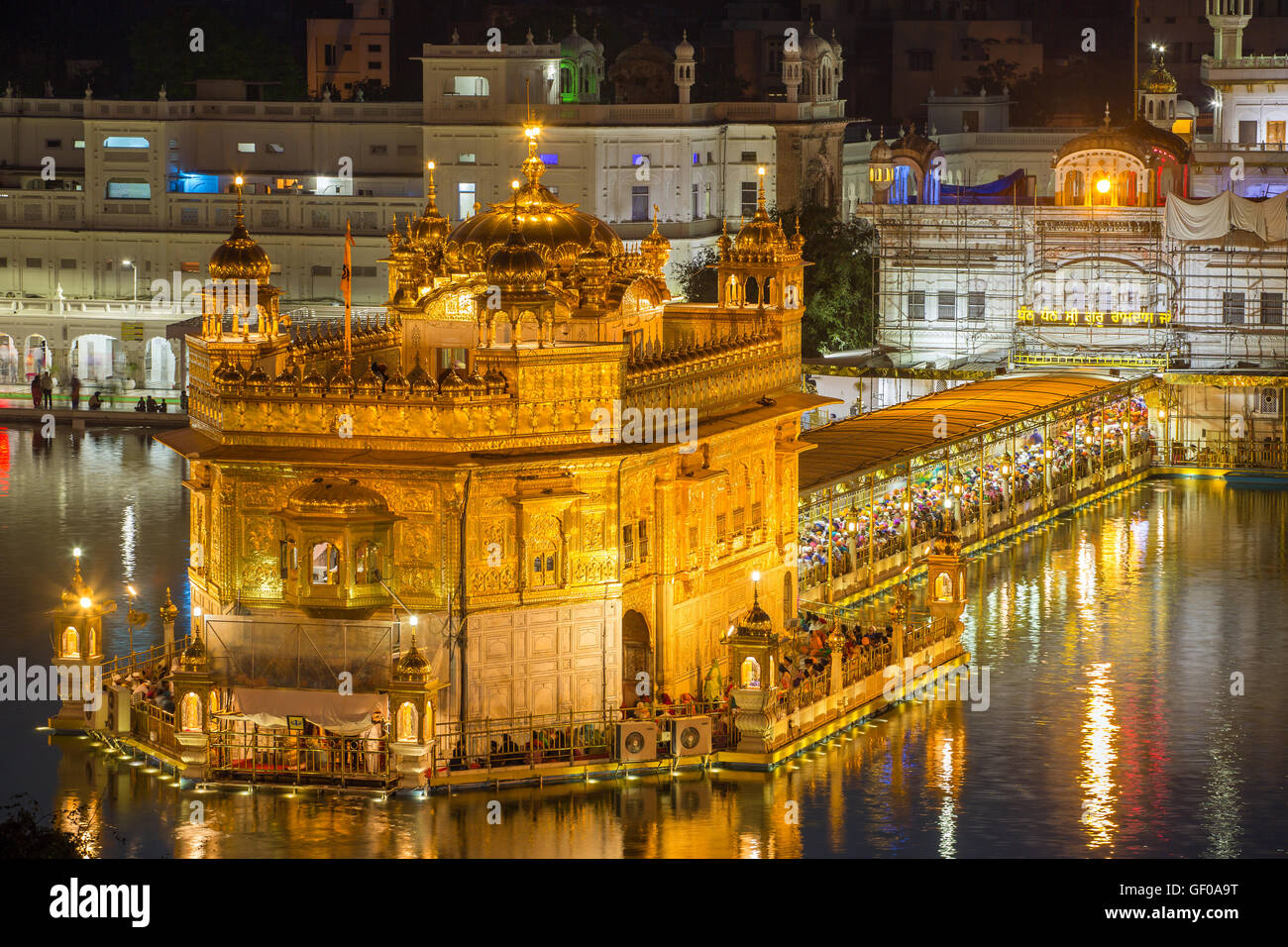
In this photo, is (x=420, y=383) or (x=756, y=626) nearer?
(x=420, y=383)

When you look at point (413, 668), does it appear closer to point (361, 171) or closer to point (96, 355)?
point (96, 355)

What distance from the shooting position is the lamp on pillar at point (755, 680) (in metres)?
33.5

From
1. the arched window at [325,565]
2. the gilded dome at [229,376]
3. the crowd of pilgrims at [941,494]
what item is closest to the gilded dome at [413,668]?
the arched window at [325,565]

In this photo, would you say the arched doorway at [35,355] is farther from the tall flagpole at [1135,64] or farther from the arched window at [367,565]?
the arched window at [367,565]

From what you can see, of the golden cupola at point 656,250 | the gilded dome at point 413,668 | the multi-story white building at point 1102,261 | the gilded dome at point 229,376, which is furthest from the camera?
the multi-story white building at point 1102,261

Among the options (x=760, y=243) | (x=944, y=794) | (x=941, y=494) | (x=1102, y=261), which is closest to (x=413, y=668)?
(x=944, y=794)

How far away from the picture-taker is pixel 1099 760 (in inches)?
1369

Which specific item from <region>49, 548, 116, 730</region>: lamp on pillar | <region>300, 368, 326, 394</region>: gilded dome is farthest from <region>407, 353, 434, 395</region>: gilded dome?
<region>49, 548, 116, 730</region>: lamp on pillar

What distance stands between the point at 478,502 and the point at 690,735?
390 centimetres

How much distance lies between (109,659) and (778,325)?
10916 millimetres

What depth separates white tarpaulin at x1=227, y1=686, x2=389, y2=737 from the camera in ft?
106

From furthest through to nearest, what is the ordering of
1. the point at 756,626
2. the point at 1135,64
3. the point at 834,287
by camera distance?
the point at 1135,64
the point at 834,287
the point at 756,626

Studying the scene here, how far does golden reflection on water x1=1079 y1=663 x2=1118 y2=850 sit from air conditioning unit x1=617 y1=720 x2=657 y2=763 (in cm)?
523

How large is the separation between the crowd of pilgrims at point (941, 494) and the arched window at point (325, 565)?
1274cm
